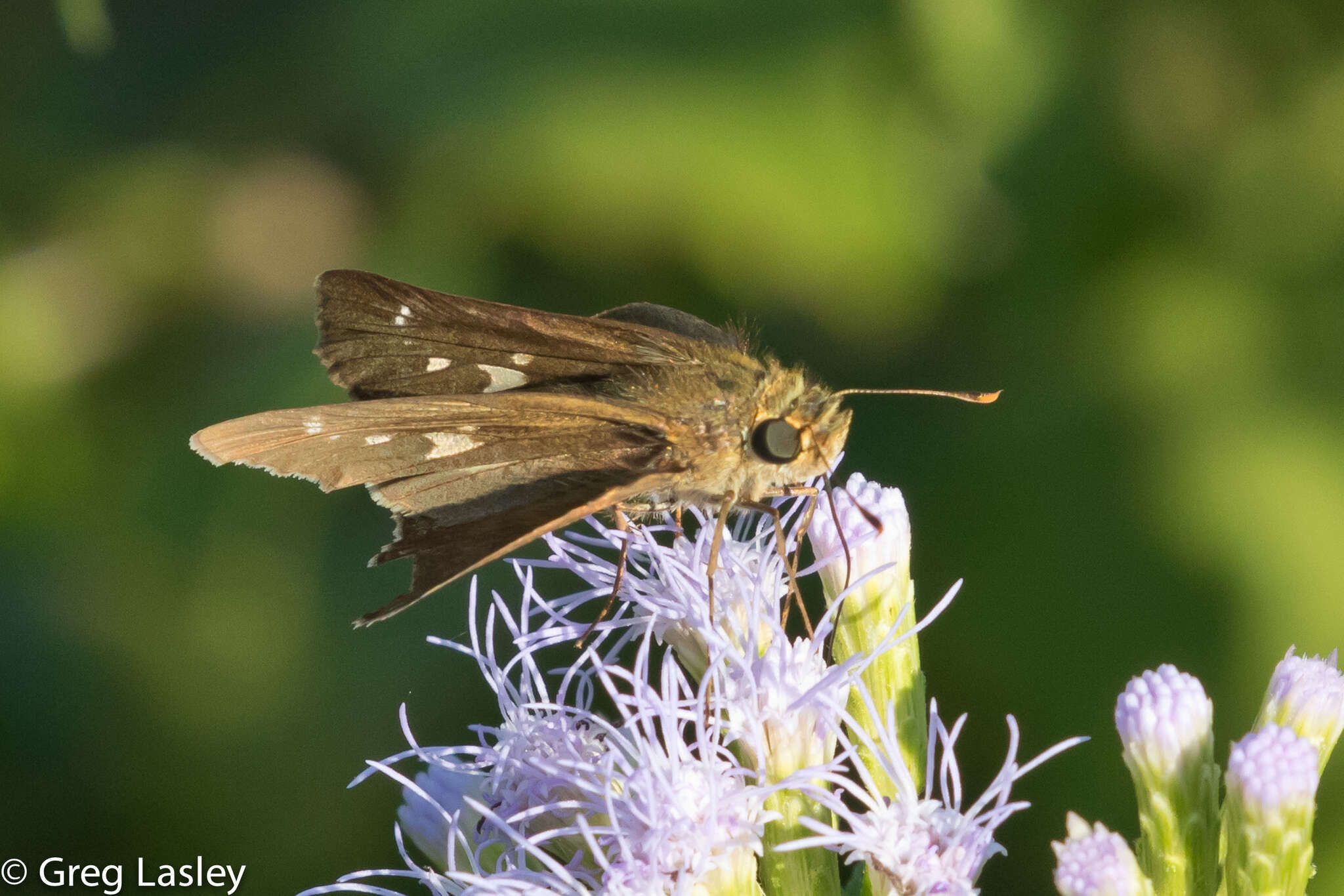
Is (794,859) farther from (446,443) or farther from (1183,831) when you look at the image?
(446,443)

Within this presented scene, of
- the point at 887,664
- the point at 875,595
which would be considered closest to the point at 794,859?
the point at 887,664

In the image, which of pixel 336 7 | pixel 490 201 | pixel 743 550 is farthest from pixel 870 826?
pixel 336 7

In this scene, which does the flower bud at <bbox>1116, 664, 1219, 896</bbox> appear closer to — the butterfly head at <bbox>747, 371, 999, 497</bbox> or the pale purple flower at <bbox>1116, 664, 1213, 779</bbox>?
the pale purple flower at <bbox>1116, 664, 1213, 779</bbox>

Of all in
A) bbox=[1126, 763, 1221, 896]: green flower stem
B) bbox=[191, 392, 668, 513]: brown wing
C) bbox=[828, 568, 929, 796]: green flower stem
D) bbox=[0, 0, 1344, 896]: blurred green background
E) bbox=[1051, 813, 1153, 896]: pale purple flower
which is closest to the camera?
bbox=[1051, 813, 1153, 896]: pale purple flower

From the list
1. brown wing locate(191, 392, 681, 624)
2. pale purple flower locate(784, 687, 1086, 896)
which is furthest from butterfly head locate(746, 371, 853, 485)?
pale purple flower locate(784, 687, 1086, 896)

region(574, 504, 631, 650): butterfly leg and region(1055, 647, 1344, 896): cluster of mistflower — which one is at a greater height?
region(574, 504, 631, 650): butterfly leg
